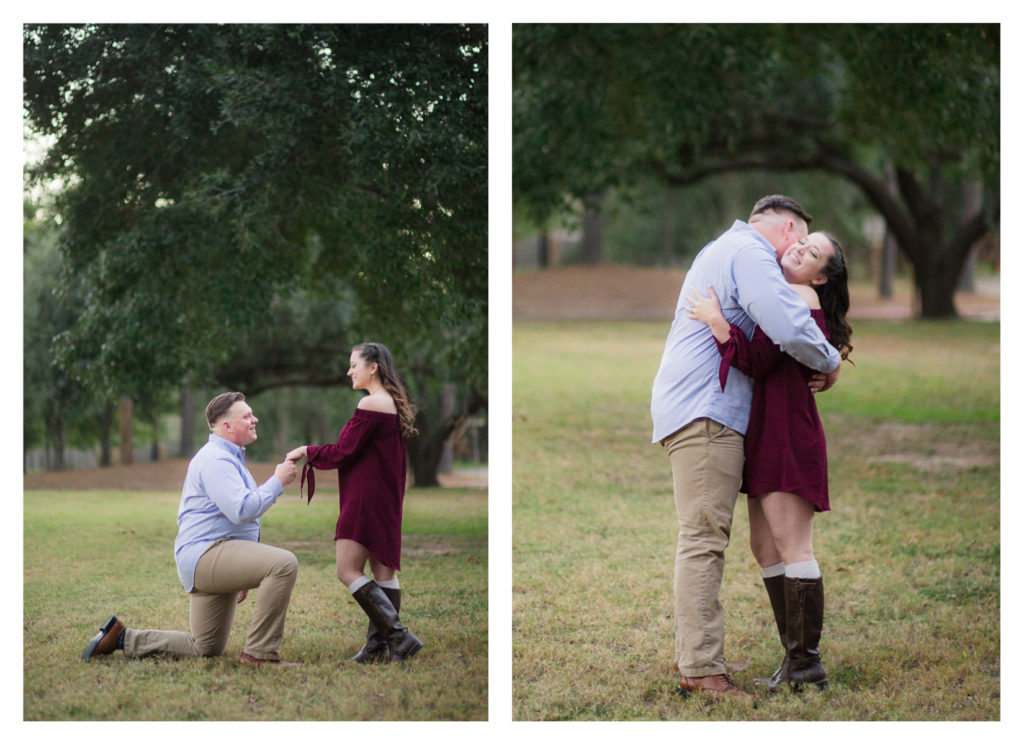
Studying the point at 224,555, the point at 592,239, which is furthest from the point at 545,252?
the point at 224,555

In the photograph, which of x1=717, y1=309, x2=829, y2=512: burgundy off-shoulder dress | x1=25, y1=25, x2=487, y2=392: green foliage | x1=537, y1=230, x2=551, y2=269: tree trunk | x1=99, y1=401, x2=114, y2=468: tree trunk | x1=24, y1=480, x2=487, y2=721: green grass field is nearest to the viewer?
x1=717, y1=309, x2=829, y2=512: burgundy off-shoulder dress

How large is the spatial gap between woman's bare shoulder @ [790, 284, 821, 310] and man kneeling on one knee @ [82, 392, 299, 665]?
6.67ft

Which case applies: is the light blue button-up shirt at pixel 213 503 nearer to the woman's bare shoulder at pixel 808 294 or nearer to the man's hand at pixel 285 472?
the man's hand at pixel 285 472

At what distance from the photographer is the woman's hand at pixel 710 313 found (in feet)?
11.1

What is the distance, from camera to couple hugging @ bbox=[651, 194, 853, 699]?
3.42 m

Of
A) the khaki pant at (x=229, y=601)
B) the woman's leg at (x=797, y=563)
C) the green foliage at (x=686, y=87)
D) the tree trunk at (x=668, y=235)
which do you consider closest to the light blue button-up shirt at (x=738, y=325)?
the woman's leg at (x=797, y=563)

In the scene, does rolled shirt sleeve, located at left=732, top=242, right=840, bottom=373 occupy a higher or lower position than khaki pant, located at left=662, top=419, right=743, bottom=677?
higher

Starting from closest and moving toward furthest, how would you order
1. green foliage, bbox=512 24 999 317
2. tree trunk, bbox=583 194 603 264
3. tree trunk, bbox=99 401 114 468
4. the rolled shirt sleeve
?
the rolled shirt sleeve, green foliage, bbox=512 24 999 317, tree trunk, bbox=99 401 114 468, tree trunk, bbox=583 194 603 264

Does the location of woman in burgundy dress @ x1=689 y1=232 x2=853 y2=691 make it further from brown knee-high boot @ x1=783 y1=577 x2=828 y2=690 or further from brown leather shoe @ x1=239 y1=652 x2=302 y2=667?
brown leather shoe @ x1=239 y1=652 x2=302 y2=667

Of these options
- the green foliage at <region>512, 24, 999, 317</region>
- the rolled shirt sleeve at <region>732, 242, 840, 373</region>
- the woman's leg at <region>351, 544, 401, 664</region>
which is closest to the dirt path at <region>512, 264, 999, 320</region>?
the green foliage at <region>512, 24, 999, 317</region>

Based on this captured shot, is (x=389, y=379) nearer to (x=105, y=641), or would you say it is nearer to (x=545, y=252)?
(x=105, y=641)

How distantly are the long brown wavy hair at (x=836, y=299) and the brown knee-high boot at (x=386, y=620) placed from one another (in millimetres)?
1902

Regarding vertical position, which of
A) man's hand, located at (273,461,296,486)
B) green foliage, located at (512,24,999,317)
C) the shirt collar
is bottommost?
man's hand, located at (273,461,296,486)
